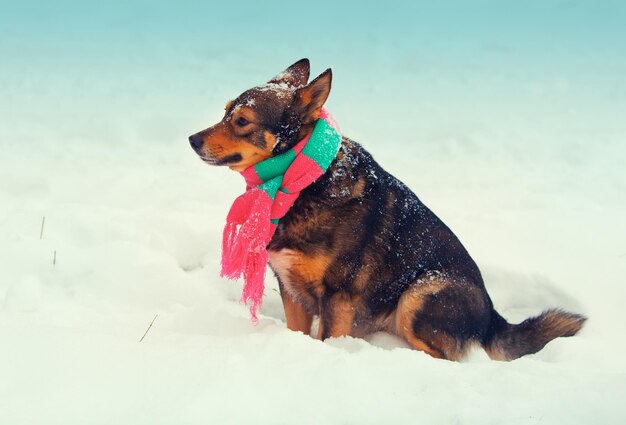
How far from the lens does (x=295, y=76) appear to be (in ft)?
11.9

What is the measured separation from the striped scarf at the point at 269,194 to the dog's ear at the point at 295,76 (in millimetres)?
355

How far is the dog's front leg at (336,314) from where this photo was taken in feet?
10.9

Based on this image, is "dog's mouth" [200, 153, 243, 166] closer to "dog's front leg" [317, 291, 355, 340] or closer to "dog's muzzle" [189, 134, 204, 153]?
"dog's muzzle" [189, 134, 204, 153]

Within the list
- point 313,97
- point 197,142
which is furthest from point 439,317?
point 197,142

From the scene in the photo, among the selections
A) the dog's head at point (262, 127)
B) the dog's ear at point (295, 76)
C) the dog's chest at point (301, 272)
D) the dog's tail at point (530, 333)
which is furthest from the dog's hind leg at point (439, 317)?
the dog's ear at point (295, 76)

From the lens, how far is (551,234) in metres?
5.48

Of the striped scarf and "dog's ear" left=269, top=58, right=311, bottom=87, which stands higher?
"dog's ear" left=269, top=58, right=311, bottom=87

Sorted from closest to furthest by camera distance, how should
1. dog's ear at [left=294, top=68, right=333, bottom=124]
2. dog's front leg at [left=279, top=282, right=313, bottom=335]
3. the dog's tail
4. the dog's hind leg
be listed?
dog's ear at [left=294, top=68, right=333, bottom=124], the dog's hind leg, the dog's tail, dog's front leg at [left=279, top=282, right=313, bottom=335]

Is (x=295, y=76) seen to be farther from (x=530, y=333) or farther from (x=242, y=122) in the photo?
(x=530, y=333)

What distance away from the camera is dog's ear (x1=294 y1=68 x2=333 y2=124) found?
10.5ft

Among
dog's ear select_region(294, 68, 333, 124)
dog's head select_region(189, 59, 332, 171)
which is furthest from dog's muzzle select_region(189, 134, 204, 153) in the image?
dog's ear select_region(294, 68, 333, 124)

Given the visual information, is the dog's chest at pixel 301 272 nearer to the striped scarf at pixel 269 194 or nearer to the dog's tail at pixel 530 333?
the striped scarf at pixel 269 194

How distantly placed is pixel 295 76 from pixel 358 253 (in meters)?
1.13

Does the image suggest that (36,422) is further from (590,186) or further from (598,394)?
(590,186)
